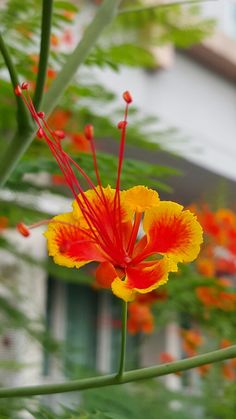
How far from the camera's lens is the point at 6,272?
351 centimetres

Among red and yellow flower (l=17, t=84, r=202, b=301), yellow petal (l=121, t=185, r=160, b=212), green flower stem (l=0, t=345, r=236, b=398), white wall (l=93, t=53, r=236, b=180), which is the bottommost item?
green flower stem (l=0, t=345, r=236, b=398)

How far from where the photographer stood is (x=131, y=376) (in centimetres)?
73

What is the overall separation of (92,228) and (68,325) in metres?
5.03

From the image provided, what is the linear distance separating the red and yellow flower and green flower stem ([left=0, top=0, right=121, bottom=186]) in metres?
0.19

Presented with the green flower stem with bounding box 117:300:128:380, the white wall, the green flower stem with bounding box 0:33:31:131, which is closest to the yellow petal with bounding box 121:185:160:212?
the green flower stem with bounding box 117:300:128:380

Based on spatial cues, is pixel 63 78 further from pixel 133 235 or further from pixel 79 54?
pixel 133 235

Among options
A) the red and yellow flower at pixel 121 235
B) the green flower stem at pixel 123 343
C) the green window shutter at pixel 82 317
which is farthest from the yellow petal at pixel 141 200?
the green window shutter at pixel 82 317

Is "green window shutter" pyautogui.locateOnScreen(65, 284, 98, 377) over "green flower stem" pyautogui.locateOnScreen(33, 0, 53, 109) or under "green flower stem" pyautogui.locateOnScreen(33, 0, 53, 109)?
under

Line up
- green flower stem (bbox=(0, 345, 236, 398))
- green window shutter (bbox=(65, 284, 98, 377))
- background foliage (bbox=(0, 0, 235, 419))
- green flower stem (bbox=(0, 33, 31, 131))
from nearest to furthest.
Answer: green flower stem (bbox=(0, 345, 236, 398)) < green flower stem (bbox=(0, 33, 31, 131)) < background foliage (bbox=(0, 0, 235, 419)) < green window shutter (bbox=(65, 284, 98, 377))

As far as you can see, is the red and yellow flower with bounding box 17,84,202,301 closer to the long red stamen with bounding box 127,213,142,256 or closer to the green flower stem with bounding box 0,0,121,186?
the long red stamen with bounding box 127,213,142,256

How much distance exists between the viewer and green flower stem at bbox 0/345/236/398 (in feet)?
2.33

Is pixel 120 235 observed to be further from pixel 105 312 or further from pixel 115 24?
pixel 105 312

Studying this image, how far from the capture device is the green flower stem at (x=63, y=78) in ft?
3.21

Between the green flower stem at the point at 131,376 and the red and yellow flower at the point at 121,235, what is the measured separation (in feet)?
0.22
